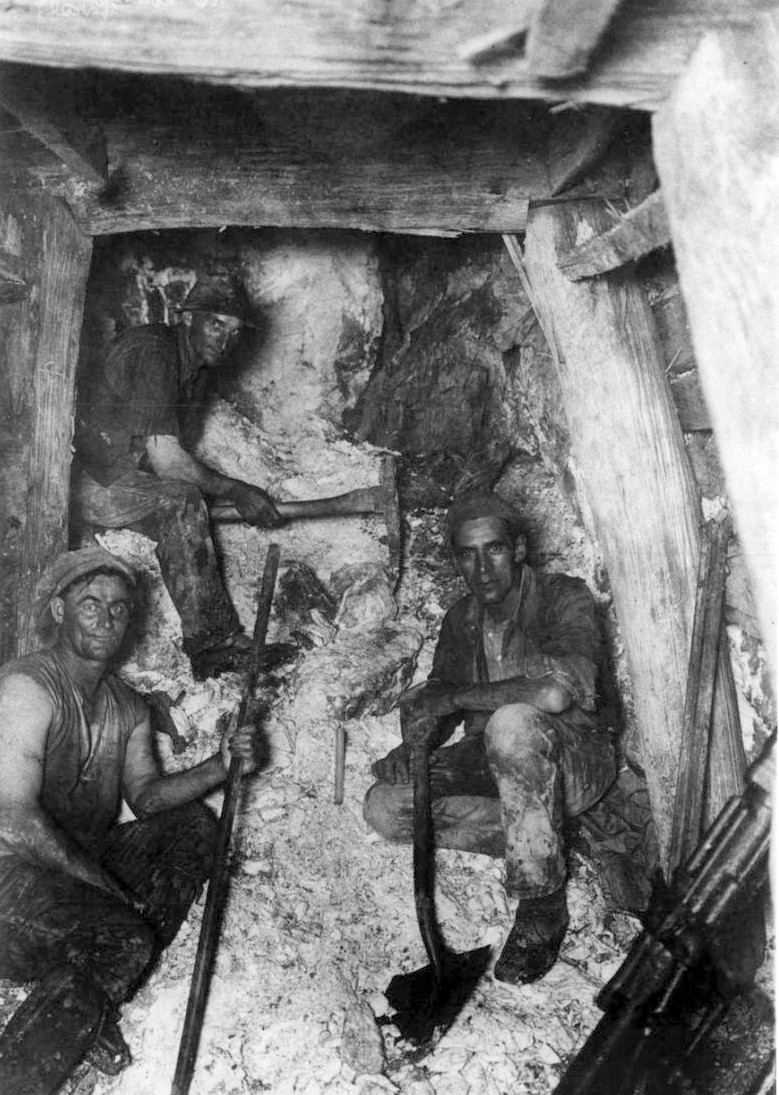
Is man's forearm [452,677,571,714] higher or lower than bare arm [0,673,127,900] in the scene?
higher

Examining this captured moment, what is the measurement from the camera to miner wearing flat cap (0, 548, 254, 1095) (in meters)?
2.92

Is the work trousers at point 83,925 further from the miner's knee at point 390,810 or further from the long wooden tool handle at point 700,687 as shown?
the long wooden tool handle at point 700,687

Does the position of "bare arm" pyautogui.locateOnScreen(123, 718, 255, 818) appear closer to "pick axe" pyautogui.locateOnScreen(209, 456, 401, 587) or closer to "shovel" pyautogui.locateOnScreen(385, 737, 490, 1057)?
"shovel" pyautogui.locateOnScreen(385, 737, 490, 1057)

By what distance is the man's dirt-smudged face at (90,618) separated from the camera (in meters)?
3.73

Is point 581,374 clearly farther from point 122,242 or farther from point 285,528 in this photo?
point 122,242

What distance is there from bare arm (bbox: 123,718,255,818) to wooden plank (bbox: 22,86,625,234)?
8.07 feet

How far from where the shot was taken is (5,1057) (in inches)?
107

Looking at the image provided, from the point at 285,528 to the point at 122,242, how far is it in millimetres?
2741

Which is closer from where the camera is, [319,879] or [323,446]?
[319,879]

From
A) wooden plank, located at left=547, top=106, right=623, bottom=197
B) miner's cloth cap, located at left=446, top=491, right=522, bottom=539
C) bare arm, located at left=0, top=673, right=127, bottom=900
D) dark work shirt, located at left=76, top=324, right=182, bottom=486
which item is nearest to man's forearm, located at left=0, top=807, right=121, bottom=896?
bare arm, located at left=0, top=673, right=127, bottom=900

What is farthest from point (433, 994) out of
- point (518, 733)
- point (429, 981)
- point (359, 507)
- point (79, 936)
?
point (359, 507)

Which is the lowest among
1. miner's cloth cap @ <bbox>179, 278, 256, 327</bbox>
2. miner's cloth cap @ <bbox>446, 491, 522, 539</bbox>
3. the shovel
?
the shovel

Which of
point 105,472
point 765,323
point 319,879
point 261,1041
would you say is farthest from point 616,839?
point 105,472

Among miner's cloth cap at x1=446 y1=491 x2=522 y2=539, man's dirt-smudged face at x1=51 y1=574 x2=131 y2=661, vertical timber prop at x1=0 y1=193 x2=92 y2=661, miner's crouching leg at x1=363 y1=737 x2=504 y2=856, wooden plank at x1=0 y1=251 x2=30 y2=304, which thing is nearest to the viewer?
wooden plank at x1=0 y1=251 x2=30 y2=304
